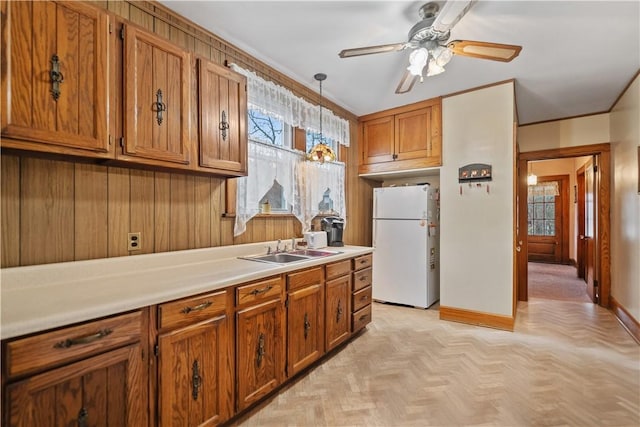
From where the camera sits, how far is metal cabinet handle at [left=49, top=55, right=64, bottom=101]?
1317 millimetres

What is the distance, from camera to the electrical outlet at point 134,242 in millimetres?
1814

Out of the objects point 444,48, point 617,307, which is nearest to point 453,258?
point 617,307

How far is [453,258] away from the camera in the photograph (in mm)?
3381

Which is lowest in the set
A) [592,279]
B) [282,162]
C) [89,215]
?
[592,279]

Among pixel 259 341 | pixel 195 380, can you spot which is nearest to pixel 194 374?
pixel 195 380

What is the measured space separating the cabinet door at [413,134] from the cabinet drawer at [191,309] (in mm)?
2956

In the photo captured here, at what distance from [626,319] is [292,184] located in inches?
150

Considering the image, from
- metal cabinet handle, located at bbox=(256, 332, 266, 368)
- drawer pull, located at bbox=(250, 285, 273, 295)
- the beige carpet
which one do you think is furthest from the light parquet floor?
the beige carpet

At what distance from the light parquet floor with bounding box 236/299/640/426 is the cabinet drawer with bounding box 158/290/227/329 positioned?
0.78 m

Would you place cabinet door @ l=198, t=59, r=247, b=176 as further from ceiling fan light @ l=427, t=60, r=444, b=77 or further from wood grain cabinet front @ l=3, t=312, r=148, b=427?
ceiling fan light @ l=427, t=60, r=444, b=77

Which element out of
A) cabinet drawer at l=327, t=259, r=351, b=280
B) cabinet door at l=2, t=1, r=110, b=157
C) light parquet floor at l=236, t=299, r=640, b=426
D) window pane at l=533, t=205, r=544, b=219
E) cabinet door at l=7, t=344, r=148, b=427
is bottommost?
light parquet floor at l=236, t=299, r=640, b=426

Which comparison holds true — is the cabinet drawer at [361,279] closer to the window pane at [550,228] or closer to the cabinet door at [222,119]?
the cabinet door at [222,119]

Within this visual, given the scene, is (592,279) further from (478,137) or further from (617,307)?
(478,137)

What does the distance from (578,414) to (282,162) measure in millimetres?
2828
